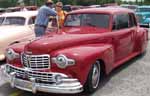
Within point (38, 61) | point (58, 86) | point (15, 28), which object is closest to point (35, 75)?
point (38, 61)

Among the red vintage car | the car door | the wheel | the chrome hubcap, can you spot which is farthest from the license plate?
the car door

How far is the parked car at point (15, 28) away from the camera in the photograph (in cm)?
1001

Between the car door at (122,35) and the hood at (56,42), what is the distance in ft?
3.05

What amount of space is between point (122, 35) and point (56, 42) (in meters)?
2.41

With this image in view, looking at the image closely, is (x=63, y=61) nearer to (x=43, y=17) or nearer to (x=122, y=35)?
(x=122, y=35)

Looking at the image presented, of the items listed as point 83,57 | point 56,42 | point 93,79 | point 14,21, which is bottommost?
point 93,79

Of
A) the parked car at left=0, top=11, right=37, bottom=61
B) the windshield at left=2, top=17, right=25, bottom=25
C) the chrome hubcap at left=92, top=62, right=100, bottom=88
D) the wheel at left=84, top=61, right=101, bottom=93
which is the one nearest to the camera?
the wheel at left=84, top=61, right=101, bottom=93

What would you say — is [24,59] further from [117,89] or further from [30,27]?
[30,27]

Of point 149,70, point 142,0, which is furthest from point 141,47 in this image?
point 142,0

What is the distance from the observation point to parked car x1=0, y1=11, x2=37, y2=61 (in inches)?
394

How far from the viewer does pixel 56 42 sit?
655 centimetres

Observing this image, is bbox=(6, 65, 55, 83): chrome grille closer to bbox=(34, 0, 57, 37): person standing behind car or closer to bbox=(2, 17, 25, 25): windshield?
bbox=(34, 0, 57, 37): person standing behind car

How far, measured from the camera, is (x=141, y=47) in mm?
10211

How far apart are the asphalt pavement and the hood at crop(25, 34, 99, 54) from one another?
3.15ft
